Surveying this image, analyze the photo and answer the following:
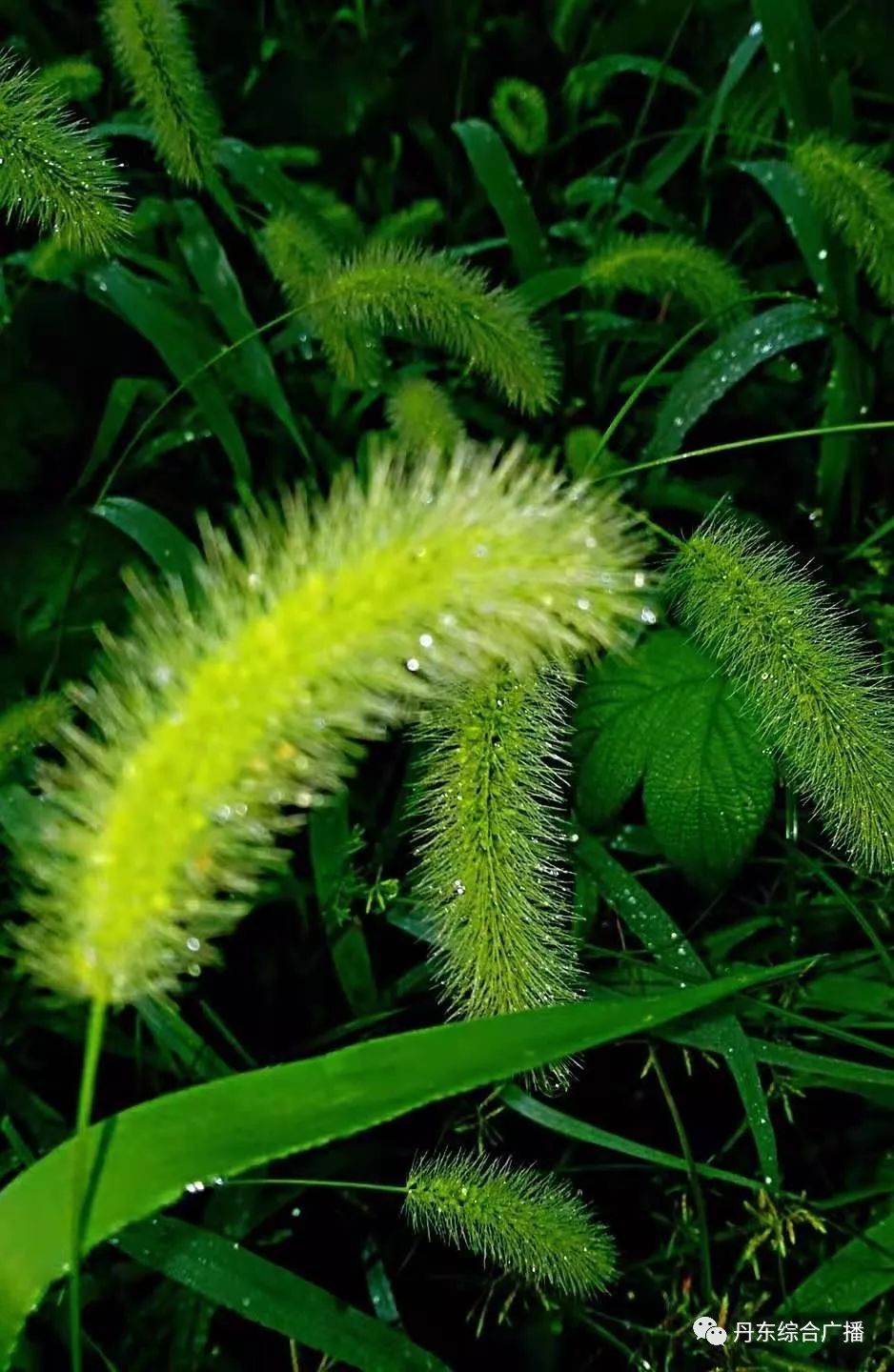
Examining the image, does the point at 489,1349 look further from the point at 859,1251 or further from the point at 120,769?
the point at 120,769

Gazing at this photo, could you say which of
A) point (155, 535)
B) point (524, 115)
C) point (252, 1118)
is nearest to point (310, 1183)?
point (252, 1118)

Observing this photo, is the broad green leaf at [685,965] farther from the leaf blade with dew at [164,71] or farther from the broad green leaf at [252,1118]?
the leaf blade with dew at [164,71]

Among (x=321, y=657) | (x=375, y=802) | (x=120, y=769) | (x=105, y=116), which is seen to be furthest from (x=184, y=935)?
(x=105, y=116)

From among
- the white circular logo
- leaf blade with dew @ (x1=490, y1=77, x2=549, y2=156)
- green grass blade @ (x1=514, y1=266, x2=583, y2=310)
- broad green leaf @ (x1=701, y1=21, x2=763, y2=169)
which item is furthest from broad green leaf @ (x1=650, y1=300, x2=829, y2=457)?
the white circular logo

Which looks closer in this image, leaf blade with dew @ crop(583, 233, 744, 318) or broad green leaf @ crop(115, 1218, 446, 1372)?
broad green leaf @ crop(115, 1218, 446, 1372)

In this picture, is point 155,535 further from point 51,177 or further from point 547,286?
point 547,286

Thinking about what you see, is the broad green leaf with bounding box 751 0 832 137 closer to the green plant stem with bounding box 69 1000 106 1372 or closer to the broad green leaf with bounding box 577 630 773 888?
the broad green leaf with bounding box 577 630 773 888

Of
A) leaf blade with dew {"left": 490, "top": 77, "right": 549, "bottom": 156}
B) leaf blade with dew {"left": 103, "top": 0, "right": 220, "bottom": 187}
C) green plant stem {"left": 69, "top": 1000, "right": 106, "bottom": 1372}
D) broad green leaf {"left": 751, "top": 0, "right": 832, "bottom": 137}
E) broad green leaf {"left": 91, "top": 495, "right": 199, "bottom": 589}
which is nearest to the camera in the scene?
green plant stem {"left": 69, "top": 1000, "right": 106, "bottom": 1372}
